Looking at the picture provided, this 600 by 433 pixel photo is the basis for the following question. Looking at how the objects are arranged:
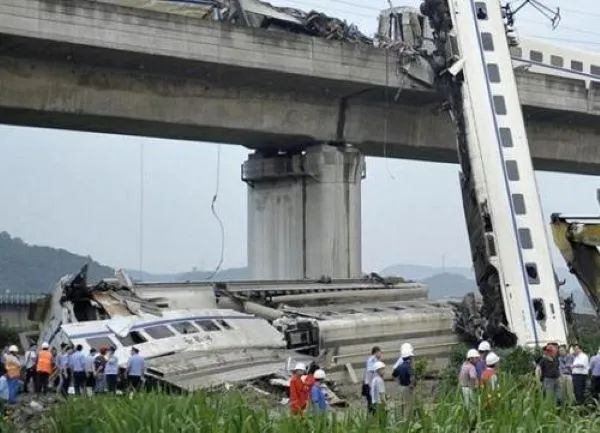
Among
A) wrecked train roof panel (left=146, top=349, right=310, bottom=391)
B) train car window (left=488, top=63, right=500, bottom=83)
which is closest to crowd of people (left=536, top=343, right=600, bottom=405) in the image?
wrecked train roof panel (left=146, top=349, right=310, bottom=391)

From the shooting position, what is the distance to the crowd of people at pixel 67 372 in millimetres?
19062

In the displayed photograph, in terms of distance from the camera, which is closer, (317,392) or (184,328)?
(317,392)

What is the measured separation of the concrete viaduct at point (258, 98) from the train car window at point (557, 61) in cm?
572

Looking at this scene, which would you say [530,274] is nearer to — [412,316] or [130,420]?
[412,316]

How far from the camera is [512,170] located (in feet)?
82.9

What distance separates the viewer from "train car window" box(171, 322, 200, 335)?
21136mm

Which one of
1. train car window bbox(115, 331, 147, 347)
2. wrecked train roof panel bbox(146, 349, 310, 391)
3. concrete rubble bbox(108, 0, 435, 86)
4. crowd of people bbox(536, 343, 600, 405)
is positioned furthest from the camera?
concrete rubble bbox(108, 0, 435, 86)

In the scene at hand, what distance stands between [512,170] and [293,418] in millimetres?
16389

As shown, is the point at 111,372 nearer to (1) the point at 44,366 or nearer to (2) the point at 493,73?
(1) the point at 44,366

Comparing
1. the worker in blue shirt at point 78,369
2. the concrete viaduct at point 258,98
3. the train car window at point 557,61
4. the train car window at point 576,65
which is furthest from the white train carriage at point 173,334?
the train car window at point 576,65

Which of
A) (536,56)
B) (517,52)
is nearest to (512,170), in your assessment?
(517,52)

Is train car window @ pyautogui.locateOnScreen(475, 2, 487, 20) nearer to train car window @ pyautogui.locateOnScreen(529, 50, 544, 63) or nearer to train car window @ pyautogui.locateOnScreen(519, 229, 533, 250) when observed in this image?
train car window @ pyautogui.locateOnScreen(519, 229, 533, 250)

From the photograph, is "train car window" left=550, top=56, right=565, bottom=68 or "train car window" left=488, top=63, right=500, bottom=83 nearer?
"train car window" left=488, top=63, right=500, bottom=83

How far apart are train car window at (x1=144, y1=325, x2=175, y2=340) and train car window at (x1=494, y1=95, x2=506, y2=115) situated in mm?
9977
